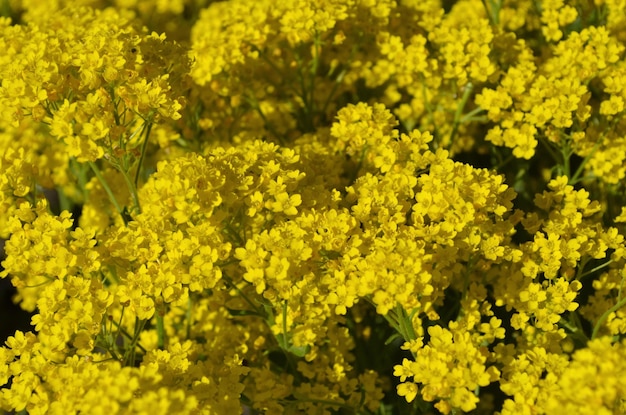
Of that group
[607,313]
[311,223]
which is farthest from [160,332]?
[607,313]

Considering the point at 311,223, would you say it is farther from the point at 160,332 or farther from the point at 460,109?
the point at 460,109

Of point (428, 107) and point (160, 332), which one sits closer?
point (160, 332)

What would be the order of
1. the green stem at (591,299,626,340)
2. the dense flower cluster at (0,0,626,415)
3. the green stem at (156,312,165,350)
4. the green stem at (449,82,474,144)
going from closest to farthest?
the dense flower cluster at (0,0,626,415) → the green stem at (591,299,626,340) → the green stem at (156,312,165,350) → the green stem at (449,82,474,144)

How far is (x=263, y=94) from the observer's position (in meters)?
2.35

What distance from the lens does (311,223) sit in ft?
5.11

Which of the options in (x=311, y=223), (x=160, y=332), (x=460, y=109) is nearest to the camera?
(x=311, y=223)

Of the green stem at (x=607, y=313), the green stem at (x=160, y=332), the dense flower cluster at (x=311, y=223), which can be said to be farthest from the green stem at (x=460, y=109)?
the green stem at (x=160, y=332)

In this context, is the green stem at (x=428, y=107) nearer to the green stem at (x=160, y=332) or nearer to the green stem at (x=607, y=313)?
the green stem at (x=607, y=313)

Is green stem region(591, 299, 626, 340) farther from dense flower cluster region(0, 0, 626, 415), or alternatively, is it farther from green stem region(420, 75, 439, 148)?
green stem region(420, 75, 439, 148)

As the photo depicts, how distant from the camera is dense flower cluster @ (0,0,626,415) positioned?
57.8 inches

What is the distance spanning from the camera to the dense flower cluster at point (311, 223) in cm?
147

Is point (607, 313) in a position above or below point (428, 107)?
below

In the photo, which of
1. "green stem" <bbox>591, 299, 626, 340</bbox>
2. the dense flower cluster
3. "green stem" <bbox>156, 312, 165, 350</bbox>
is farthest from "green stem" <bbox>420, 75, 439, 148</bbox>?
"green stem" <bbox>156, 312, 165, 350</bbox>

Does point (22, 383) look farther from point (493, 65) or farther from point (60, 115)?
point (493, 65)
